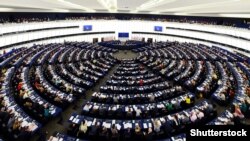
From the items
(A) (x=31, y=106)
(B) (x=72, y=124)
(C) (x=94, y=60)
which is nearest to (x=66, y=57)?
(C) (x=94, y=60)

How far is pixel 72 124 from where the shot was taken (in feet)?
52.2

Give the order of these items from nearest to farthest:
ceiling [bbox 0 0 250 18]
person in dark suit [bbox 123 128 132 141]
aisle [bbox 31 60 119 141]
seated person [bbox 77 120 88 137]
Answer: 1. person in dark suit [bbox 123 128 132 141]
2. seated person [bbox 77 120 88 137]
3. aisle [bbox 31 60 119 141]
4. ceiling [bbox 0 0 250 18]

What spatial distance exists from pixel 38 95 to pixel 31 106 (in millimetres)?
2205

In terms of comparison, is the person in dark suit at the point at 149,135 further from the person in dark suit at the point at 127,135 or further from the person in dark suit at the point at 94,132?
the person in dark suit at the point at 94,132

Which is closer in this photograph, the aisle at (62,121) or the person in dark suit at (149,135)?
the person in dark suit at (149,135)

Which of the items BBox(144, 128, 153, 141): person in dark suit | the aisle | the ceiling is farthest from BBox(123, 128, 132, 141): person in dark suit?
the ceiling
